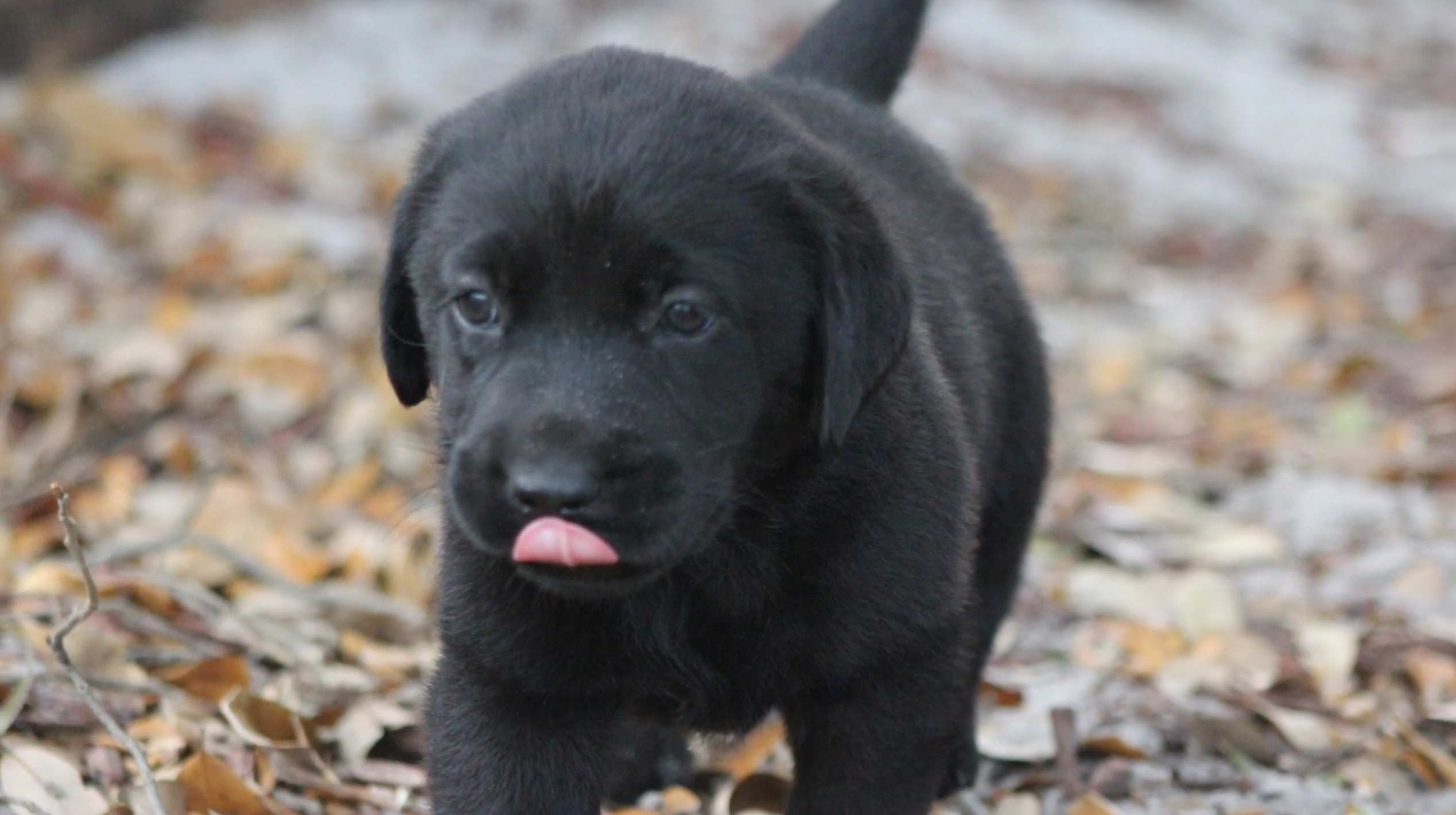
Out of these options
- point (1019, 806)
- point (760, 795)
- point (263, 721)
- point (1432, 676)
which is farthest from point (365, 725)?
point (1432, 676)

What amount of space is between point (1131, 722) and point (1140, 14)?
11.5 meters

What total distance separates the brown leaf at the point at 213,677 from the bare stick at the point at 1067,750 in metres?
1.61

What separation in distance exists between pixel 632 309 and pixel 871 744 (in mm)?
813

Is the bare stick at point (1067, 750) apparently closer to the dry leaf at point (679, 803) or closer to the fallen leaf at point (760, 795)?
the fallen leaf at point (760, 795)

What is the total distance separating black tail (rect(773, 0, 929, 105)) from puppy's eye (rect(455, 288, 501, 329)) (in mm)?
1689

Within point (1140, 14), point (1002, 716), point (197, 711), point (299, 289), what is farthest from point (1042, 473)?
point (1140, 14)

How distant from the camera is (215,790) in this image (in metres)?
3.27

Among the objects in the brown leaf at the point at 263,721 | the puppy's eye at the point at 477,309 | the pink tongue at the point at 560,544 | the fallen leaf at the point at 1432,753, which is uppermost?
the puppy's eye at the point at 477,309

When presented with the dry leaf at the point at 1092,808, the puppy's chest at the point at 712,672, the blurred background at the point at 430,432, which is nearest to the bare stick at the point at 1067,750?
the blurred background at the point at 430,432

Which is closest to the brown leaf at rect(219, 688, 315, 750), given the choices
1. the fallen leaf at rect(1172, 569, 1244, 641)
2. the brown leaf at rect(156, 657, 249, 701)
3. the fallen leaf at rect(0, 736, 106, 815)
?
the brown leaf at rect(156, 657, 249, 701)

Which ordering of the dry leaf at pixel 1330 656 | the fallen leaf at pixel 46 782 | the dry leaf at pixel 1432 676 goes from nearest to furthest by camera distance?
the fallen leaf at pixel 46 782
the dry leaf at pixel 1432 676
the dry leaf at pixel 1330 656

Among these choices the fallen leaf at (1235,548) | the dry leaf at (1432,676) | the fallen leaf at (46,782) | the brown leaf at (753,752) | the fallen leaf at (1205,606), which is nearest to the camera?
the fallen leaf at (46,782)

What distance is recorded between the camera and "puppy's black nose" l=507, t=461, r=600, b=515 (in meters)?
2.51

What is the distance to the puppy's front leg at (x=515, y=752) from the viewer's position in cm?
288
